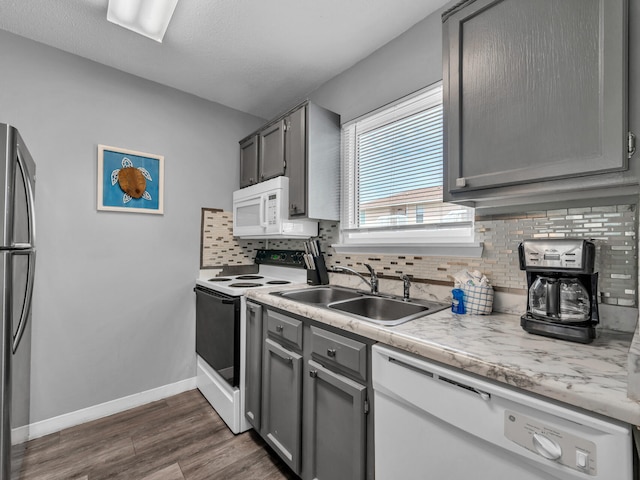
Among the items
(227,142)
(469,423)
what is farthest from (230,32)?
(469,423)

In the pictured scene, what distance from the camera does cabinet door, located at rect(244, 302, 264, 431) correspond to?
1788mm

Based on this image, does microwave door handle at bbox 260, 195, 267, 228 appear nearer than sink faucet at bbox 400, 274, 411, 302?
No

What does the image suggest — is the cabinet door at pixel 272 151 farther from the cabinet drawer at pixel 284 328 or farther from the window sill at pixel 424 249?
the cabinet drawer at pixel 284 328

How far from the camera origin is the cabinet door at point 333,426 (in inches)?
45.7

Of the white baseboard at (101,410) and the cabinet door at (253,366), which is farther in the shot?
the white baseboard at (101,410)

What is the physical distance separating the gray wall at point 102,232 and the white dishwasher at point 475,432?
6.67 ft

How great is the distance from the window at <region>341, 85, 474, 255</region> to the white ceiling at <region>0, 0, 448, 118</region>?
1.52 feet

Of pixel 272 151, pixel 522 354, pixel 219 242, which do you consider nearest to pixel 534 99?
pixel 522 354

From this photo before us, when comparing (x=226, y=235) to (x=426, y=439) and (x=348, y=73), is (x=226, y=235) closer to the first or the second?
(x=348, y=73)

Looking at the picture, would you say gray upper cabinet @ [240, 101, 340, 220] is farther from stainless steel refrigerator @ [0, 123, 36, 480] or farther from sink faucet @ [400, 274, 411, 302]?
stainless steel refrigerator @ [0, 123, 36, 480]

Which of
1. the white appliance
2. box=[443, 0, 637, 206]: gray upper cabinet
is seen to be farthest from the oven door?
box=[443, 0, 637, 206]: gray upper cabinet

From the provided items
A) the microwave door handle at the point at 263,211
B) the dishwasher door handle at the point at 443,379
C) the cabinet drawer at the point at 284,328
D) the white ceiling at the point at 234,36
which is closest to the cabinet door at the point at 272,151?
the microwave door handle at the point at 263,211

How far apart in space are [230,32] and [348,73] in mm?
864

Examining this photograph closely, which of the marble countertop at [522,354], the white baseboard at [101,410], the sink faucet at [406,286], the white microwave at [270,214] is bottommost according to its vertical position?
the white baseboard at [101,410]
